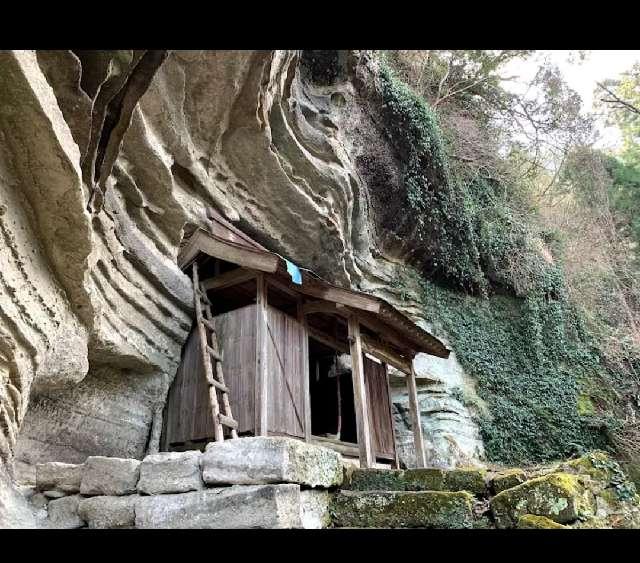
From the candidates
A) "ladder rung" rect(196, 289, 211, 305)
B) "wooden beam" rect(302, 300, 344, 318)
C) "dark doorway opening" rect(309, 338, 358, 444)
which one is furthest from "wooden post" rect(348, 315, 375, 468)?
"dark doorway opening" rect(309, 338, 358, 444)

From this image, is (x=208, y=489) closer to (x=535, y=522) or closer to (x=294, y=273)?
(x=535, y=522)

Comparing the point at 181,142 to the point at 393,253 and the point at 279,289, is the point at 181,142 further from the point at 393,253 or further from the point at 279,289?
the point at 393,253

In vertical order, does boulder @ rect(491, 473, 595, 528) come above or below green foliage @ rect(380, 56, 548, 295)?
below

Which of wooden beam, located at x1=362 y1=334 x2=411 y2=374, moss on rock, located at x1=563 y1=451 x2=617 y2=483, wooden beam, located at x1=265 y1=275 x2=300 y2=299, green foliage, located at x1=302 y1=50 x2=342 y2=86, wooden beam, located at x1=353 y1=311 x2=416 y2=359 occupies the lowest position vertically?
moss on rock, located at x1=563 y1=451 x2=617 y2=483

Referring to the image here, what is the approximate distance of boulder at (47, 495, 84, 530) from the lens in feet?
13.2

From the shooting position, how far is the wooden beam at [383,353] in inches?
307

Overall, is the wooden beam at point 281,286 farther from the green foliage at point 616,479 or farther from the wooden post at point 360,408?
the green foliage at point 616,479

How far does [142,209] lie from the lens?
6547 millimetres

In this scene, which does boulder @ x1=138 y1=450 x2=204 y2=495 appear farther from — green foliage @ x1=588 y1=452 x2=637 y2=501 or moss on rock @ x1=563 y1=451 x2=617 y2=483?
green foliage @ x1=588 y1=452 x2=637 y2=501

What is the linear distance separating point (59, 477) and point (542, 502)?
3.96 m

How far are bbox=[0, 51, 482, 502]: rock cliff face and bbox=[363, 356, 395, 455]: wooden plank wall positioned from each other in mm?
2581

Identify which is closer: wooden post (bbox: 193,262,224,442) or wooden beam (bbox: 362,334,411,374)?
wooden post (bbox: 193,262,224,442)

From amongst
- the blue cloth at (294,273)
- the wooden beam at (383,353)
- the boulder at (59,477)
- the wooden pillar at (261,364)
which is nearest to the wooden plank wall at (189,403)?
→ the wooden pillar at (261,364)

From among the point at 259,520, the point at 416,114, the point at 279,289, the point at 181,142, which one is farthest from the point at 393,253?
the point at 259,520
